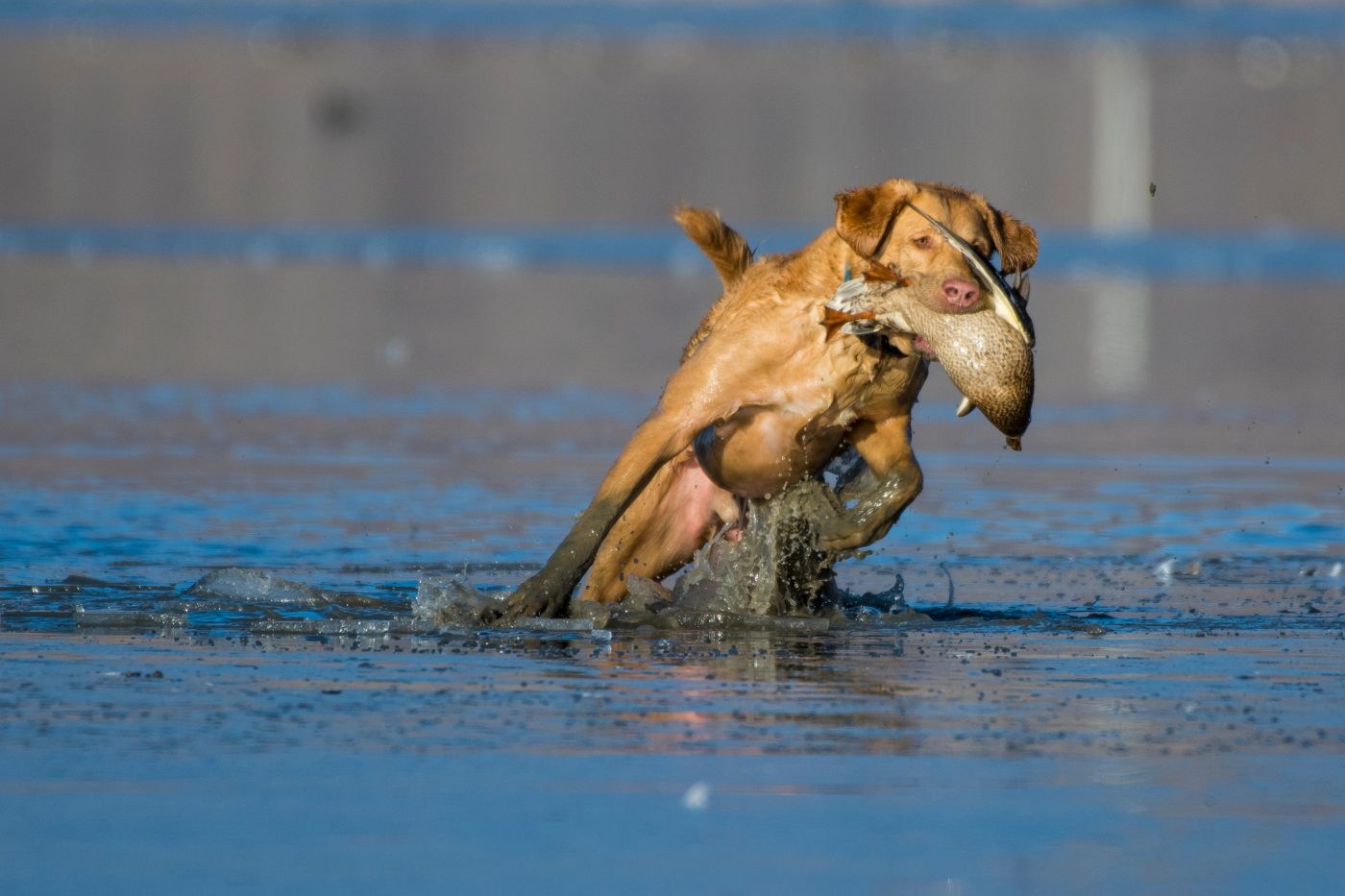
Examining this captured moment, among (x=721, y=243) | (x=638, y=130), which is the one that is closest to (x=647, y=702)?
(x=721, y=243)

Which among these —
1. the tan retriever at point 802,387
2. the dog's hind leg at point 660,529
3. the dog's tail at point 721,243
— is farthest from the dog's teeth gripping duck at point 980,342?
the dog's hind leg at point 660,529

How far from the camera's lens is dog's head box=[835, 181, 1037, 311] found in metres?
6.71

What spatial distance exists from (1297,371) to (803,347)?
983 centimetres

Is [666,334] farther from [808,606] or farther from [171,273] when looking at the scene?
[808,606]

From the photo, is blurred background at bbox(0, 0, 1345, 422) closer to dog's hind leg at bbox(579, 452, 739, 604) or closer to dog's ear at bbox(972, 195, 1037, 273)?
dog's hind leg at bbox(579, 452, 739, 604)

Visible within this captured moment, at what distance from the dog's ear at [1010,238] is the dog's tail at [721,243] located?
92 centimetres

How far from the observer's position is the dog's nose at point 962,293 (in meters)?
6.49

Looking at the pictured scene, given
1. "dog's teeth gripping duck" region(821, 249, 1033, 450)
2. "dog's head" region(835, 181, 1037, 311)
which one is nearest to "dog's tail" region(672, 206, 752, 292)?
"dog's head" region(835, 181, 1037, 311)

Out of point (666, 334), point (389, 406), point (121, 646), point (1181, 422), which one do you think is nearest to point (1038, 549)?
point (121, 646)

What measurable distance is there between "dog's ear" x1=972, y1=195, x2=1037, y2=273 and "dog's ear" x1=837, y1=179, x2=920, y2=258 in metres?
0.24

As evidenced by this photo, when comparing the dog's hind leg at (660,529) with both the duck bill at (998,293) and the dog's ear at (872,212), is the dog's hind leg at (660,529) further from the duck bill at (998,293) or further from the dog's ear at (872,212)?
the duck bill at (998,293)

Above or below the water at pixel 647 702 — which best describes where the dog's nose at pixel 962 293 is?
above

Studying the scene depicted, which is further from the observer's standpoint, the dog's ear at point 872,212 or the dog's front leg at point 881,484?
the dog's front leg at point 881,484

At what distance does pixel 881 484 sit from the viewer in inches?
285
